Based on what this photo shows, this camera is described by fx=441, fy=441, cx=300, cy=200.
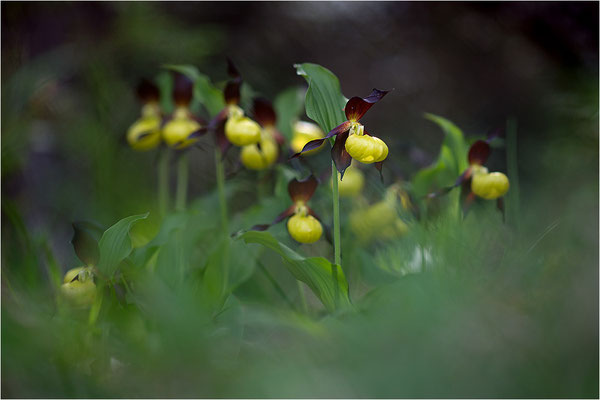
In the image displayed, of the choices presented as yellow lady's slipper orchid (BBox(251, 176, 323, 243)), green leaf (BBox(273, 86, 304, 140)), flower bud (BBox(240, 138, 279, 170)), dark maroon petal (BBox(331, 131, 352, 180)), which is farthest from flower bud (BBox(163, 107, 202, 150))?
dark maroon petal (BBox(331, 131, 352, 180))

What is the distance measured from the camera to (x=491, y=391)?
327 mm

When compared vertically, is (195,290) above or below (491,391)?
below

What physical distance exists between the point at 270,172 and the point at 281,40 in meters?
1.17

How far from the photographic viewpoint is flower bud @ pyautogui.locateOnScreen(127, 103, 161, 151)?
47.0 inches

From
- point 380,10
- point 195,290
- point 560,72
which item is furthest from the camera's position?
point 380,10

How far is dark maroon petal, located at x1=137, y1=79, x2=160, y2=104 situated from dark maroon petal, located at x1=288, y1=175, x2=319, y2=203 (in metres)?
0.59

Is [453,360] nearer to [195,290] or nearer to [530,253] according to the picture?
[530,253]

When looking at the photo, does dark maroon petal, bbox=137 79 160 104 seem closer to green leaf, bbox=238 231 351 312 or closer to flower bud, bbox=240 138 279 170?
flower bud, bbox=240 138 279 170

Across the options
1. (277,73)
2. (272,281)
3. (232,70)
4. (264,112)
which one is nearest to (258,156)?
(264,112)

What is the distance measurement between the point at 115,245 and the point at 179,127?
0.51 meters

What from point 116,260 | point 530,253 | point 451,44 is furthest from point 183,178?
point 451,44

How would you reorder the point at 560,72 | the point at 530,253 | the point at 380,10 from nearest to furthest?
the point at 530,253 < the point at 560,72 < the point at 380,10

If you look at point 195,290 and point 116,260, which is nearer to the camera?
point 116,260

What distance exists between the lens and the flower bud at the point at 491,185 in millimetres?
954
